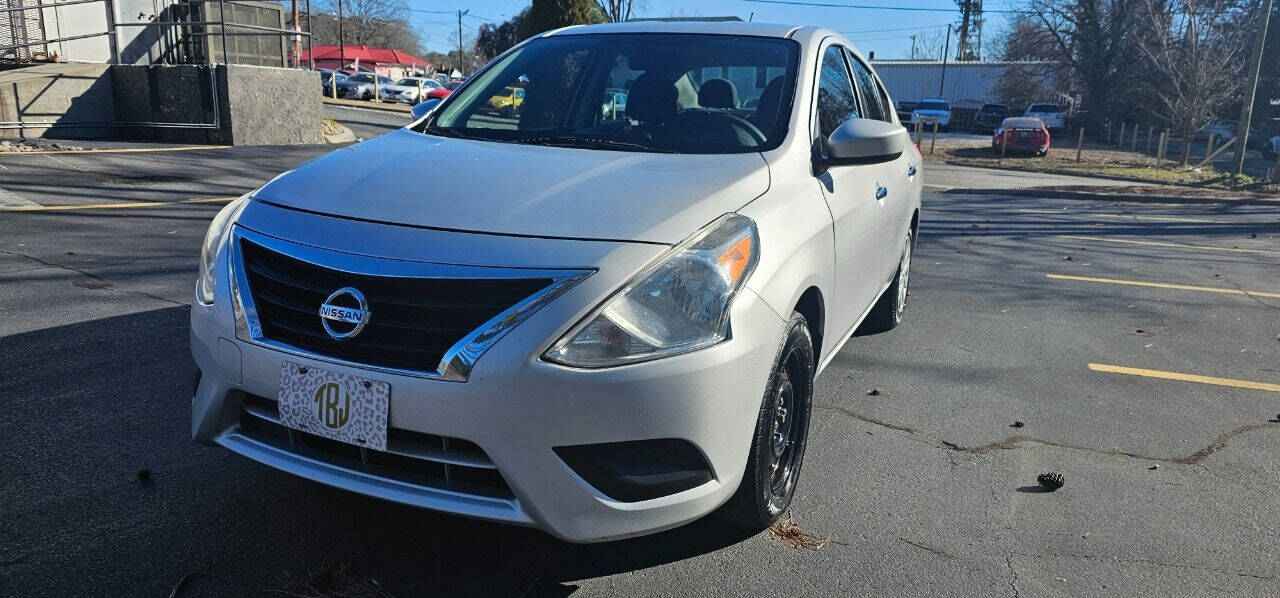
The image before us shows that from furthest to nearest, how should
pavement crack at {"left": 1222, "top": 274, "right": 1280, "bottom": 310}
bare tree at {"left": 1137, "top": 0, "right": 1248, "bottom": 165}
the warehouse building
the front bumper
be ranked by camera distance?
the warehouse building < bare tree at {"left": 1137, "top": 0, "right": 1248, "bottom": 165} < pavement crack at {"left": 1222, "top": 274, "right": 1280, "bottom": 310} < the front bumper

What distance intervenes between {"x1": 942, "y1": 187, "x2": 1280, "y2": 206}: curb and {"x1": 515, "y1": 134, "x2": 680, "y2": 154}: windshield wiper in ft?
46.0

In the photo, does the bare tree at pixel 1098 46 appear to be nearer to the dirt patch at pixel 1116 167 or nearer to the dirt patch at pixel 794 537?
the dirt patch at pixel 1116 167

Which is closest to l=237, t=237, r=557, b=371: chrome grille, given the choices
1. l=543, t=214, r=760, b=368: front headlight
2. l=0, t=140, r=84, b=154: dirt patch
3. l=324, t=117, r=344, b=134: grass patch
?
l=543, t=214, r=760, b=368: front headlight

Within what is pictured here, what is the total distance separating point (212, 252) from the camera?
9.30 ft

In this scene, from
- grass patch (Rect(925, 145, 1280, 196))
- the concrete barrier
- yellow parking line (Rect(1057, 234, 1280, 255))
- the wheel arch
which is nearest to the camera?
the wheel arch

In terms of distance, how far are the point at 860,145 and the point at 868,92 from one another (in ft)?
5.51

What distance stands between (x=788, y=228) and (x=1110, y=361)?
3.23 m

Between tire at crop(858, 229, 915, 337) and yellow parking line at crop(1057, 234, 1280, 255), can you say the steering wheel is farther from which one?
yellow parking line at crop(1057, 234, 1280, 255)

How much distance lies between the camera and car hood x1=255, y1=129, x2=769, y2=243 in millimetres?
2506

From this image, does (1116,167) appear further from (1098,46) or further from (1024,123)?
(1098,46)

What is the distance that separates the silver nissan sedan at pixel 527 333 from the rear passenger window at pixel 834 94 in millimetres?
773

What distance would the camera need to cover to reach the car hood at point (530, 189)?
8.22 ft

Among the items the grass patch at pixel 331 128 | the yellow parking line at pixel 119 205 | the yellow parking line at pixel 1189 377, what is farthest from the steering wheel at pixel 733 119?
the grass patch at pixel 331 128

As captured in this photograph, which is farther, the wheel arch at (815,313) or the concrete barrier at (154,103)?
the concrete barrier at (154,103)
